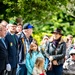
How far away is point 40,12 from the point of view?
68.2ft

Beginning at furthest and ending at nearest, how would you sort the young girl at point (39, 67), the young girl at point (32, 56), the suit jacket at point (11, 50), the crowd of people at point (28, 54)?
1. the young girl at point (32, 56)
2. the young girl at point (39, 67)
3. the suit jacket at point (11, 50)
4. the crowd of people at point (28, 54)

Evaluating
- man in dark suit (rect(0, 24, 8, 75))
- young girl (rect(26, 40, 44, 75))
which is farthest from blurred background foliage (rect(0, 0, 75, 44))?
man in dark suit (rect(0, 24, 8, 75))

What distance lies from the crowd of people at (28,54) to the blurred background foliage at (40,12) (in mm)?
7575

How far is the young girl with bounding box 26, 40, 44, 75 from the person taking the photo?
9750mm

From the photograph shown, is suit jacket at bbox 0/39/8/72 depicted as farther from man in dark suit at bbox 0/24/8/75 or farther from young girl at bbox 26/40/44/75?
young girl at bbox 26/40/44/75

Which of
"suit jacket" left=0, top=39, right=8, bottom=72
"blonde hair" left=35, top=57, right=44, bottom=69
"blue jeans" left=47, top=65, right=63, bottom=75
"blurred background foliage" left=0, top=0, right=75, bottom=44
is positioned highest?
"blurred background foliage" left=0, top=0, right=75, bottom=44

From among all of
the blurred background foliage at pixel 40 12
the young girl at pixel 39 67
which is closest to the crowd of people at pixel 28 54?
the young girl at pixel 39 67

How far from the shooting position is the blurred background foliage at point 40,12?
19109 millimetres

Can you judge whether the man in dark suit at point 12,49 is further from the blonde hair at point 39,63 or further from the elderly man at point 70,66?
the elderly man at point 70,66

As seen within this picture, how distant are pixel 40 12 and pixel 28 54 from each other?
11027 millimetres

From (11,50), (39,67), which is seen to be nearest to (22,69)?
(39,67)

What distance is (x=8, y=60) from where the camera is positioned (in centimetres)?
938

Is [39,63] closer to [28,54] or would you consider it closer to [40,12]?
[28,54]

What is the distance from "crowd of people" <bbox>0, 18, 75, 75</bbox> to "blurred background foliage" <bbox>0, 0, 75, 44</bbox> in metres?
7.58
